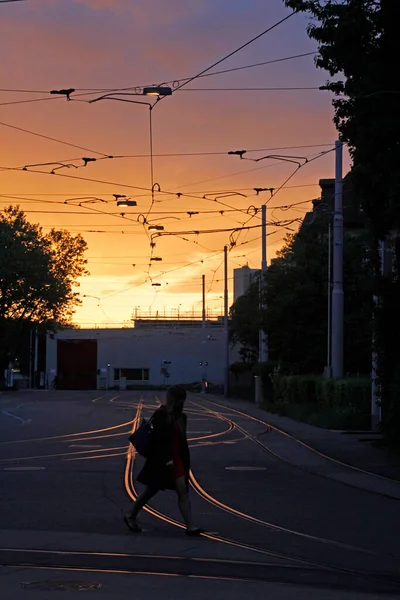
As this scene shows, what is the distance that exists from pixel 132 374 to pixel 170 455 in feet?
297

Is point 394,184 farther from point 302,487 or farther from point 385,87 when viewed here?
point 302,487

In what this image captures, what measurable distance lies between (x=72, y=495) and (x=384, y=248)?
1163 cm

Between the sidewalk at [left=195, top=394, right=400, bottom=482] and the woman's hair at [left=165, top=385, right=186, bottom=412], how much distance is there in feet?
25.7

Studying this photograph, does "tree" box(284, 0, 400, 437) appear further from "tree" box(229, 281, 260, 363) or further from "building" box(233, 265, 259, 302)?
"building" box(233, 265, 259, 302)

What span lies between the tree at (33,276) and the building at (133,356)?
19.3 m

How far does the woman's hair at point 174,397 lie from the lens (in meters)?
10.1

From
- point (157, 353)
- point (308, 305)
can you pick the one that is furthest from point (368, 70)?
point (157, 353)

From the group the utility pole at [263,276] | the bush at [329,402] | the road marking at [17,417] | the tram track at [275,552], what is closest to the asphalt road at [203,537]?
the tram track at [275,552]

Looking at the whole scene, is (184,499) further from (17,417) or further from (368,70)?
(17,417)

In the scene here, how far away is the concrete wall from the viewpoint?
320 feet

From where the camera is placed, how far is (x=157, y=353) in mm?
98250

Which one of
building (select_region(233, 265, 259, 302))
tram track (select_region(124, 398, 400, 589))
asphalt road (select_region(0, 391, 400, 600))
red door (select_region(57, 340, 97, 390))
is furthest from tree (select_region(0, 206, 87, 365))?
tram track (select_region(124, 398, 400, 589))

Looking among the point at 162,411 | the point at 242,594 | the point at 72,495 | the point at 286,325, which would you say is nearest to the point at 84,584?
the point at 242,594

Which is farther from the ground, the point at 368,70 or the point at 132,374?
the point at 368,70
